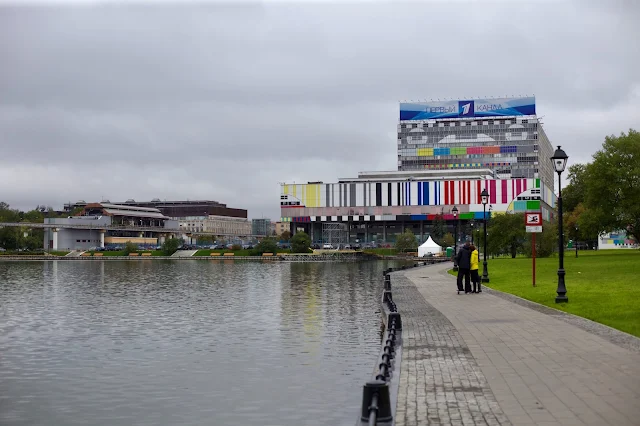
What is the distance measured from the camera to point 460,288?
1292 inches

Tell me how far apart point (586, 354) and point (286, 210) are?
174 m

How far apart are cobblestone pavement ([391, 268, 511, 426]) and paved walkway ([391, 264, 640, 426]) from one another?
0.01 metres

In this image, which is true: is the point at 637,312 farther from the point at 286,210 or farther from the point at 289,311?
Result: the point at 286,210

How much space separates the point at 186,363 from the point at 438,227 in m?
154

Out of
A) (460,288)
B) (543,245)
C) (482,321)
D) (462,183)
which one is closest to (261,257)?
(462,183)

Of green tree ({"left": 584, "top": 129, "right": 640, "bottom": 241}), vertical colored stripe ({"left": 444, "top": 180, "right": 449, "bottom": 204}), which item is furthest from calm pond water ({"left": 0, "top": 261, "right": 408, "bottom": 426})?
vertical colored stripe ({"left": 444, "top": 180, "right": 449, "bottom": 204})

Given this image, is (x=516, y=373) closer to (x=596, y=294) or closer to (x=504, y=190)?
(x=596, y=294)

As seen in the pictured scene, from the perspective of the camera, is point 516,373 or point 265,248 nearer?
point 516,373

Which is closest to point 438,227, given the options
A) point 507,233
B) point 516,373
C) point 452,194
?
point 452,194

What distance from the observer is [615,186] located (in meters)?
76.9

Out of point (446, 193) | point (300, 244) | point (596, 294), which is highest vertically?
point (446, 193)

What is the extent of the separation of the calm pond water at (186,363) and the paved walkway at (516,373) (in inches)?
62.0

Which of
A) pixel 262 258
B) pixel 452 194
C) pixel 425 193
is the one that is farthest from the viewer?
pixel 425 193

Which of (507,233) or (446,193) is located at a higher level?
(446,193)
